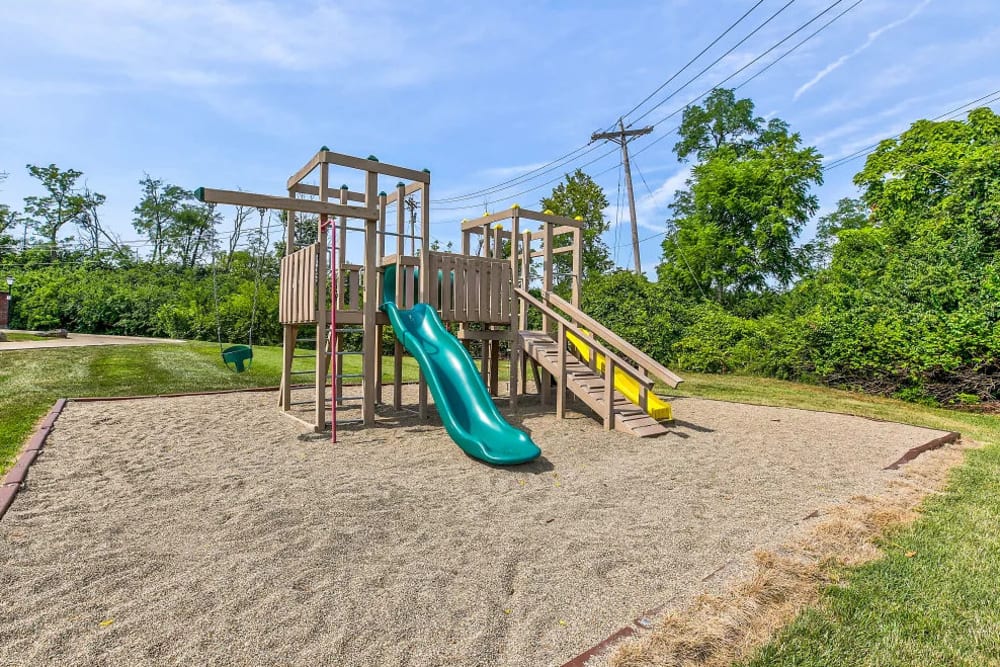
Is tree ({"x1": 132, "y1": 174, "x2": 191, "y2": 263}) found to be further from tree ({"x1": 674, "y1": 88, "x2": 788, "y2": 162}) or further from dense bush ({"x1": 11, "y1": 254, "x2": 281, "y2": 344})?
tree ({"x1": 674, "y1": 88, "x2": 788, "y2": 162})

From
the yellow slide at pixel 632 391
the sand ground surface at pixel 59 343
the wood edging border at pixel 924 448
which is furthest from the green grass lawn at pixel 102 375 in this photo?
the wood edging border at pixel 924 448

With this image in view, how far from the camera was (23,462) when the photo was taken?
4949 millimetres

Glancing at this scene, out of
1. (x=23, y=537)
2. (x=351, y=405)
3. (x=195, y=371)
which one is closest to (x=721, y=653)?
(x=23, y=537)

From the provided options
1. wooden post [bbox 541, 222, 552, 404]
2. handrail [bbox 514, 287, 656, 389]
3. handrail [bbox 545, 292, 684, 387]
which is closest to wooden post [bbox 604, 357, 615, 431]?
handrail [bbox 514, 287, 656, 389]

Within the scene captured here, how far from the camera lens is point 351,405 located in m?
9.10

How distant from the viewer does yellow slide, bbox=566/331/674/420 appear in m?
7.84

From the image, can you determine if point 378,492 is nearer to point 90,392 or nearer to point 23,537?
point 23,537

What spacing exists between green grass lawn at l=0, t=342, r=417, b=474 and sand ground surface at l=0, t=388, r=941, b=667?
3.79 feet

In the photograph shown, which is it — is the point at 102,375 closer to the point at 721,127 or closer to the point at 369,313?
the point at 369,313

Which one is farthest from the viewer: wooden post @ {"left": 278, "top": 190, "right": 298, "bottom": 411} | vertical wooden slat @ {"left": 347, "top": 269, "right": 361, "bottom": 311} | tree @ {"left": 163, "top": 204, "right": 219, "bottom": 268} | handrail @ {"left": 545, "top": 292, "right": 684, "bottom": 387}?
tree @ {"left": 163, "top": 204, "right": 219, "bottom": 268}

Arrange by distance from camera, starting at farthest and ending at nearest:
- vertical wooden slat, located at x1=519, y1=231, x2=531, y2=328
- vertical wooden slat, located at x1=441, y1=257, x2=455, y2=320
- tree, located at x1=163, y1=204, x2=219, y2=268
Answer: tree, located at x1=163, y1=204, x2=219, y2=268
vertical wooden slat, located at x1=519, y1=231, x2=531, y2=328
vertical wooden slat, located at x1=441, y1=257, x2=455, y2=320

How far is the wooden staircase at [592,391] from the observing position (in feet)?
23.7

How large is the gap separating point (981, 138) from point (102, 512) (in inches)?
941

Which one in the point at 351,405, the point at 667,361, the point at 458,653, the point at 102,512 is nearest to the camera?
the point at 458,653
